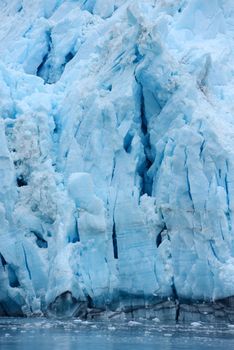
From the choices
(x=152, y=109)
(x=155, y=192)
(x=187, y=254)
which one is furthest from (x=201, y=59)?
(x=187, y=254)

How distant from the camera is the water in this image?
473 inches

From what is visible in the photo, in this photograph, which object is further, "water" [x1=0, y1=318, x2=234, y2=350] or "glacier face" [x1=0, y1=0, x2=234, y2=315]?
"glacier face" [x1=0, y1=0, x2=234, y2=315]

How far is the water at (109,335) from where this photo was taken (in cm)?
1202

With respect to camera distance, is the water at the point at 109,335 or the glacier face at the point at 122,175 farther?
the glacier face at the point at 122,175

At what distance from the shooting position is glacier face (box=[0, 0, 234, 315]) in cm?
1565

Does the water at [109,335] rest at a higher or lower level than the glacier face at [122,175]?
lower

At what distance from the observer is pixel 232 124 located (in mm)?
16781

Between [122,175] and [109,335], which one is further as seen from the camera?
[122,175]

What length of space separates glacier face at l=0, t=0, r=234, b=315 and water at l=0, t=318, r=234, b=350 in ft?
2.67

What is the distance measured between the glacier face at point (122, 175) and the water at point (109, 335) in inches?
32.0

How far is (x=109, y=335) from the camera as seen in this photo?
527 inches

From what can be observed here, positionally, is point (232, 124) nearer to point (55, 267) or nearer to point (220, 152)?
point (220, 152)

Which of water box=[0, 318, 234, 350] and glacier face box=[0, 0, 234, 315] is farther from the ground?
glacier face box=[0, 0, 234, 315]

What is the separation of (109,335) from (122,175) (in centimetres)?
384
